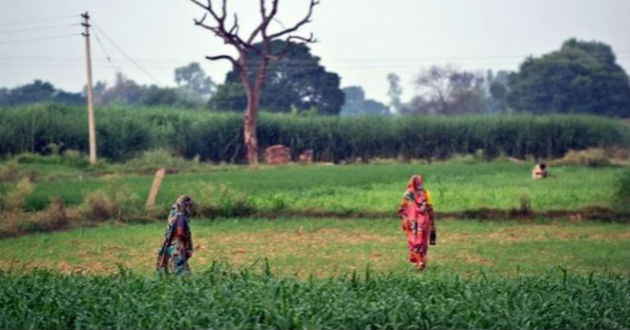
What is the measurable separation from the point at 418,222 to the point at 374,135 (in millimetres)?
27921

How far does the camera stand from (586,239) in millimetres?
17406

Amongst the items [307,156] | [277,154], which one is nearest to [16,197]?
[277,154]

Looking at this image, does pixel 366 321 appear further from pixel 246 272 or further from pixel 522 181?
pixel 522 181

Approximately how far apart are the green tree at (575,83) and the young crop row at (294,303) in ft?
129

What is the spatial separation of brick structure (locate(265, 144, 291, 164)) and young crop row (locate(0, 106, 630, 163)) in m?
1.22

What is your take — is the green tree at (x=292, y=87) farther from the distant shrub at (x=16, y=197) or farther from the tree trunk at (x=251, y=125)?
the distant shrub at (x=16, y=197)

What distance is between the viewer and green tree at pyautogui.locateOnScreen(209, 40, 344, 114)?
36062 millimetres

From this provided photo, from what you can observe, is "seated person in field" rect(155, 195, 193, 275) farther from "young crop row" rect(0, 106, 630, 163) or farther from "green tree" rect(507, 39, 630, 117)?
"green tree" rect(507, 39, 630, 117)

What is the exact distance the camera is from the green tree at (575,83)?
4669 cm

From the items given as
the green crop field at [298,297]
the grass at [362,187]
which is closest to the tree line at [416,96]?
the grass at [362,187]

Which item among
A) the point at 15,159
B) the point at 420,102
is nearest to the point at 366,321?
the point at 15,159

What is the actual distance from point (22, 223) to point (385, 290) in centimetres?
992

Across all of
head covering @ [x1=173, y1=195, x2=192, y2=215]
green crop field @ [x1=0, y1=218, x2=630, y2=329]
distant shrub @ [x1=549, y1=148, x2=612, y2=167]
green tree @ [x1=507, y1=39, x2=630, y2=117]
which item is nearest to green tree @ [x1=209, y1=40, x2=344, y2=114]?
distant shrub @ [x1=549, y1=148, x2=612, y2=167]

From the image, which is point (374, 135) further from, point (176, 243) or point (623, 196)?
point (176, 243)
